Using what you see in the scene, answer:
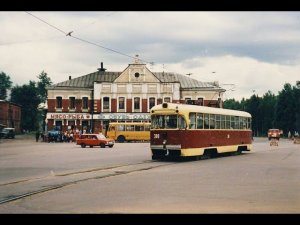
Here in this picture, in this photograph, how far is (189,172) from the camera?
17.8 meters

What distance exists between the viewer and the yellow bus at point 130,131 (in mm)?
59094

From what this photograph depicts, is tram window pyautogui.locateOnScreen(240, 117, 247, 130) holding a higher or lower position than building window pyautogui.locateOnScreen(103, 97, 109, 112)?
lower

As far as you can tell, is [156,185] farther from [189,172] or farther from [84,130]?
[84,130]

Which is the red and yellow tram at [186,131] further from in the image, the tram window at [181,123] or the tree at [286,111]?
the tree at [286,111]

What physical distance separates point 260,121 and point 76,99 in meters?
75.2

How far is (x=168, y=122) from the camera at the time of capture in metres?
24.3

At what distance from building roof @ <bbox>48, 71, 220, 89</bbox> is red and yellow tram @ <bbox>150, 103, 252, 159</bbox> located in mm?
44170

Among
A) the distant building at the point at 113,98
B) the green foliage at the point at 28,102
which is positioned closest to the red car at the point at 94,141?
the distant building at the point at 113,98

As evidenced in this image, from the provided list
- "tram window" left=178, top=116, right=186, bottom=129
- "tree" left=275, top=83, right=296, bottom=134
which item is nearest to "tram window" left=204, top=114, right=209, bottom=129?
"tram window" left=178, top=116, right=186, bottom=129

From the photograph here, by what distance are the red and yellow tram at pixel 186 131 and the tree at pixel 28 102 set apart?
95.7 meters

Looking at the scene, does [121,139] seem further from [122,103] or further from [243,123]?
[243,123]

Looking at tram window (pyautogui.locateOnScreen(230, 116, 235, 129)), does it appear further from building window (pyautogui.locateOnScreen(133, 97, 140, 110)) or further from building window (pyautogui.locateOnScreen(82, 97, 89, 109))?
building window (pyautogui.locateOnScreen(82, 97, 89, 109))

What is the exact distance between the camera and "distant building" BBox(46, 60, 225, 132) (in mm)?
70062
